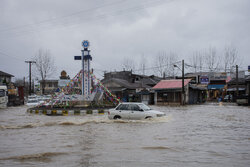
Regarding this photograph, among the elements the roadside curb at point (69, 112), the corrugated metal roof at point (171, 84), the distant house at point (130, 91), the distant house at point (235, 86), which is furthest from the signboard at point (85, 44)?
the distant house at point (235, 86)

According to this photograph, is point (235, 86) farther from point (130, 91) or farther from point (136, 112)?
point (136, 112)

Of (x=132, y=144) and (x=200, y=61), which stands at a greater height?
(x=200, y=61)

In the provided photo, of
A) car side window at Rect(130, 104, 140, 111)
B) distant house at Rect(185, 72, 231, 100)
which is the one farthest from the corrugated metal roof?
car side window at Rect(130, 104, 140, 111)

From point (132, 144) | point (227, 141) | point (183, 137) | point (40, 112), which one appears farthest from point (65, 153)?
point (40, 112)

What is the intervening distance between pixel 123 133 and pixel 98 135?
115cm

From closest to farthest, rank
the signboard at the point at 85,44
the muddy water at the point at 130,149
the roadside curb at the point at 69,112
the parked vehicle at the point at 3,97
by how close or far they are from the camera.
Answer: the muddy water at the point at 130,149 < the roadside curb at the point at 69,112 < the signboard at the point at 85,44 < the parked vehicle at the point at 3,97

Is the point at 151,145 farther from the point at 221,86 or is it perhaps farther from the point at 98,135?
the point at 221,86

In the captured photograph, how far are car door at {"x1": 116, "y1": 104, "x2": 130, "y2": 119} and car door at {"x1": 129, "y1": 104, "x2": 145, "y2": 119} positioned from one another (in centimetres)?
25

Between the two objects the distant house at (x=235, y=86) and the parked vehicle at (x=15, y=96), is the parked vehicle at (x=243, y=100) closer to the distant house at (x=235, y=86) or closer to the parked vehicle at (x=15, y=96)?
the distant house at (x=235, y=86)

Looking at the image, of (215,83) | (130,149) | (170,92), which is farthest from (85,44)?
(215,83)

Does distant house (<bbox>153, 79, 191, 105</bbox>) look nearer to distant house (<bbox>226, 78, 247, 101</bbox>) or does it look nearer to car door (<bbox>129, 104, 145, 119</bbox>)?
distant house (<bbox>226, 78, 247, 101</bbox>)

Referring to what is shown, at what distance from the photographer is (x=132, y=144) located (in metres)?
8.92

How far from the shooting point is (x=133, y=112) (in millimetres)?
15133

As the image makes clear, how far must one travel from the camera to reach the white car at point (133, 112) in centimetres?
1481
